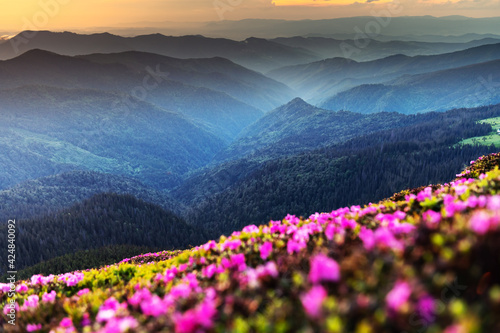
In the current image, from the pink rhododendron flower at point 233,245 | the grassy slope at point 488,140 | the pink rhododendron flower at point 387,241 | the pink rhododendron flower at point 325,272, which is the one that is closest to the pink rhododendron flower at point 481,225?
the pink rhododendron flower at point 387,241

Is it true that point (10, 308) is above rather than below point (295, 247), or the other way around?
below

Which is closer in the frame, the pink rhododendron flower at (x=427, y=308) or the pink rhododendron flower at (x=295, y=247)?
the pink rhododendron flower at (x=427, y=308)

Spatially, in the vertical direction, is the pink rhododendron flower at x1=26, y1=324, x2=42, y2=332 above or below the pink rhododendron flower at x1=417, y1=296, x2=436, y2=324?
below

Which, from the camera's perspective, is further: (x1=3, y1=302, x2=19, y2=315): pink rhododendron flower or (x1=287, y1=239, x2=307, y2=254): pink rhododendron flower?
(x1=3, y1=302, x2=19, y2=315): pink rhododendron flower

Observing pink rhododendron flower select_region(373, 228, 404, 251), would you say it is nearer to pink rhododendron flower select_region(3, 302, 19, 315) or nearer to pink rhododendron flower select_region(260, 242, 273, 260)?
pink rhododendron flower select_region(260, 242, 273, 260)

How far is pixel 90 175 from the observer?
153 metres

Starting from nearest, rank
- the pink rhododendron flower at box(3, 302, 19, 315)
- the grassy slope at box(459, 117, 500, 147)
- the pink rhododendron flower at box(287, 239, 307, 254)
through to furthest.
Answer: the pink rhododendron flower at box(287, 239, 307, 254) < the pink rhododendron flower at box(3, 302, 19, 315) < the grassy slope at box(459, 117, 500, 147)

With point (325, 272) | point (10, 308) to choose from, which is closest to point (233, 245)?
point (325, 272)

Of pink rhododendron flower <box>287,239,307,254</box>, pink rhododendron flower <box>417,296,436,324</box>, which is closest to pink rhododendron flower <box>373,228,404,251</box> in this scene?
pink rhododendron flower <box>417,296,436,324</box>

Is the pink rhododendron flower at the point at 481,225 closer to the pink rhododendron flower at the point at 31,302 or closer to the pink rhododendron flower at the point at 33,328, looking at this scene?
the pink rhododendron flower at the point at 33,328

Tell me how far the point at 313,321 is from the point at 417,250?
155cm

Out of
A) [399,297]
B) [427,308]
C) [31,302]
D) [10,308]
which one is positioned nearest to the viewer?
[399,297]

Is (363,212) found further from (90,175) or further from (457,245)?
(90,175)

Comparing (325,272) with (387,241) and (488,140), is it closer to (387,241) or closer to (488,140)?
(387,241)
